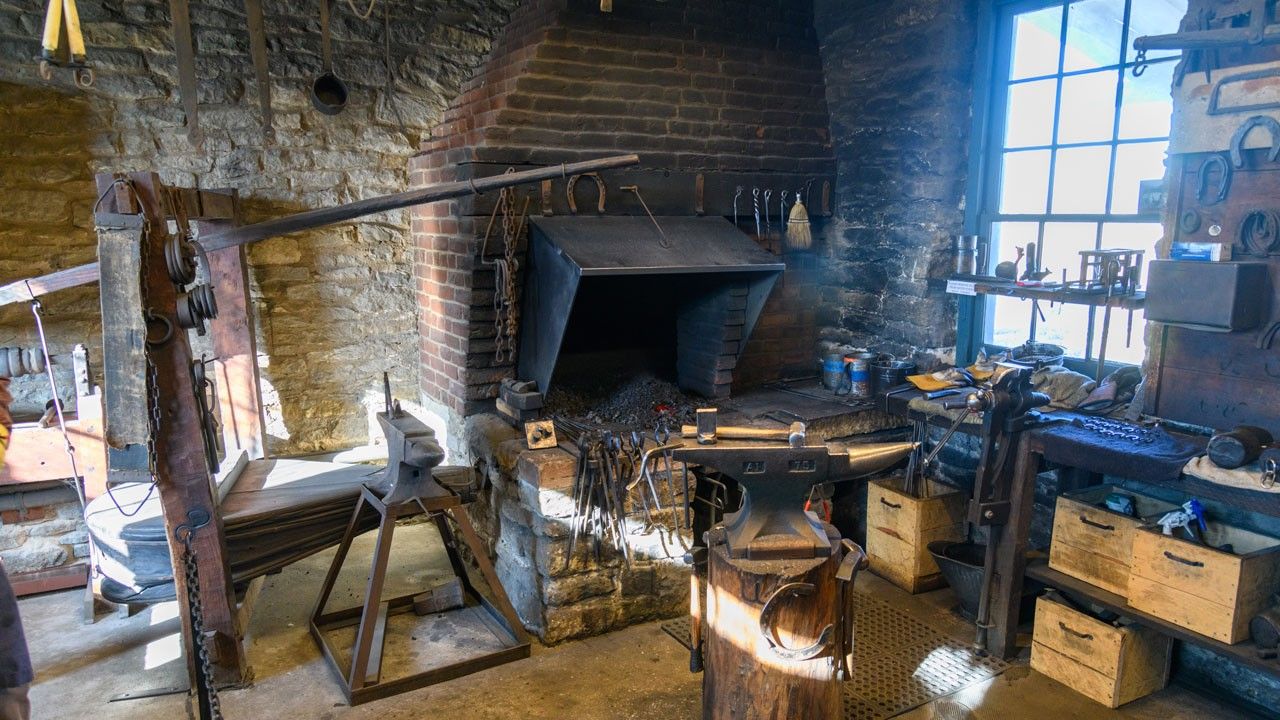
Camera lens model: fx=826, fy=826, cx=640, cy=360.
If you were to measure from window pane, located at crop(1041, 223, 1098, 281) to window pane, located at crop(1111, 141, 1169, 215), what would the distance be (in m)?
0.17

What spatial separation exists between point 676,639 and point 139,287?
256 cm

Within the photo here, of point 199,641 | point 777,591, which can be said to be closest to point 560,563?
point 199,641

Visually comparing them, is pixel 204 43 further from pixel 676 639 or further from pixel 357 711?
pixel 676 639

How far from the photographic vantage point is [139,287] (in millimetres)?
2852

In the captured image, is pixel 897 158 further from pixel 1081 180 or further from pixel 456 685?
pixel 456 685

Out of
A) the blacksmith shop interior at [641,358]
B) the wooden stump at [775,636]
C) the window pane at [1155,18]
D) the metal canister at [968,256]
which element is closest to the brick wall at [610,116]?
the blacksmith shop interior at [641,358]

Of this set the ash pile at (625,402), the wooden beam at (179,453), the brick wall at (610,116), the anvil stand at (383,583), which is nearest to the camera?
the wooden beam at (179,453)

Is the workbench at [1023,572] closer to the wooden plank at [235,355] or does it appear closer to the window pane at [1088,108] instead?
the window pane at [1088,108]

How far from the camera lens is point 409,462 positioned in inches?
132

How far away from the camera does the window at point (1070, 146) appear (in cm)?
377

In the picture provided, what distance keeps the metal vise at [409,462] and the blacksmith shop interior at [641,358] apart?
20 millimetres

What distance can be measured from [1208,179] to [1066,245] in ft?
3.02

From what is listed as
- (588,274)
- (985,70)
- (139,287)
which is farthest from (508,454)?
(985,70)

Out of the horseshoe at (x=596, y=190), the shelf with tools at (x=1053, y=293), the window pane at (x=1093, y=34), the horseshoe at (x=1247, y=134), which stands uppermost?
the window pane at (x=1093, y=34)
